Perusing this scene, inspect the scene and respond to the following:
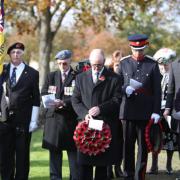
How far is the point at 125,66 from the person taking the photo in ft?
23.8

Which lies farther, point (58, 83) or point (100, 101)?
point (58, 83)

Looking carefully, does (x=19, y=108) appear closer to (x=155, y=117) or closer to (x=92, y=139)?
(x=92, y=139)

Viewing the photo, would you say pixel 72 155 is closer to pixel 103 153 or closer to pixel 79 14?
pixel 103 153

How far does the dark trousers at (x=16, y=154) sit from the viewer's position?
7.11 meters

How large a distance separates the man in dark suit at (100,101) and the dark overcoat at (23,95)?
2.37 feet

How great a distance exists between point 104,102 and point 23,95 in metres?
1.21

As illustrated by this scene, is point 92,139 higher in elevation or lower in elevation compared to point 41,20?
lower

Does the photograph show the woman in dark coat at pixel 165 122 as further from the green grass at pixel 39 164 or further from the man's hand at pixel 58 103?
the man's hand at pixel 58 103

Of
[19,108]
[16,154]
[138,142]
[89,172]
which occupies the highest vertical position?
[19,108]

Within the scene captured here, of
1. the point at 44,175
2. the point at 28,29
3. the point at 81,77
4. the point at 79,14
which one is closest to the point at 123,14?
the point at 79,14

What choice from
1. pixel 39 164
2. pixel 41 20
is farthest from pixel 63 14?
pixel 39 164

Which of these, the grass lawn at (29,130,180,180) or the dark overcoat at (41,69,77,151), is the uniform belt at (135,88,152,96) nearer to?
the dark overcoat at (41,69,77,151)

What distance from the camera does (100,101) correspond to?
668 centimetres

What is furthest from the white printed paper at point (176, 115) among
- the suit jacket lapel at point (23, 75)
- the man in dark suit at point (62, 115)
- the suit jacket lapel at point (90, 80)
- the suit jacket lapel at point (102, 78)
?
the suit jacket lapel at point (23, 75)
